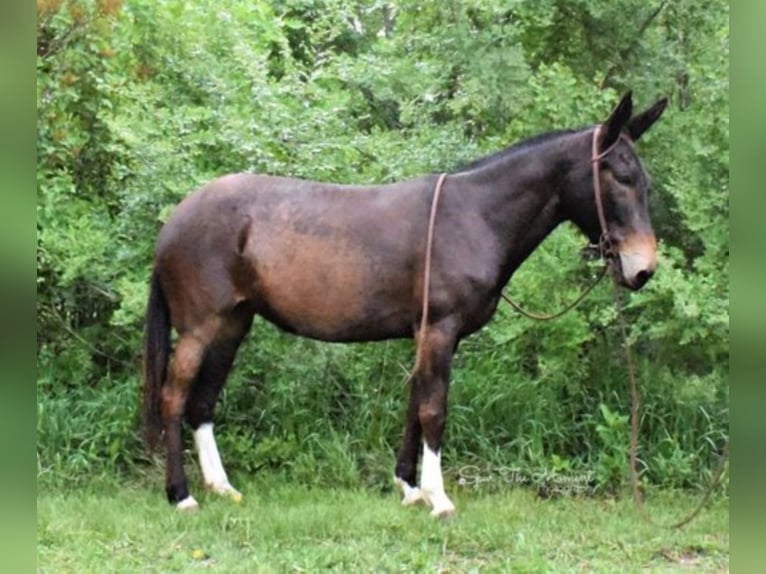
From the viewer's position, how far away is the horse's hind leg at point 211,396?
4855 millimetres

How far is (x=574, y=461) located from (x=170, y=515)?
235cm

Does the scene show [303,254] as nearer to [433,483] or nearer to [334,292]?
[334,292]

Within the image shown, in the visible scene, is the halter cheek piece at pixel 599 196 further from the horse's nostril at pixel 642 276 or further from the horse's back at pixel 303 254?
the horse's back at pixel 303 254

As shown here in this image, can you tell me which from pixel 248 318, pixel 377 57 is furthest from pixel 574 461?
pixel 377 57

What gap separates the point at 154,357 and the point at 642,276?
2554mm

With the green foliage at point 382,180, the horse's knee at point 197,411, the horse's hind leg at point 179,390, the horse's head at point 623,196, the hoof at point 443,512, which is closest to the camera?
the horse's head at point 623,196

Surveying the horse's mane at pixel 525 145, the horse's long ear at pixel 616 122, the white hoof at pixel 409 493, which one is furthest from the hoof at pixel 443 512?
the horse's long ear at pixel 616 122

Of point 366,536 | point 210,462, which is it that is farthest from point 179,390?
point 366,536

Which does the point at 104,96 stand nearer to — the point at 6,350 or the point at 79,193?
the point at 79,193

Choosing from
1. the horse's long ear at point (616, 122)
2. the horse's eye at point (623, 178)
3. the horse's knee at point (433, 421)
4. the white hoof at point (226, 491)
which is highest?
the horse's long ear at point (616, 122)

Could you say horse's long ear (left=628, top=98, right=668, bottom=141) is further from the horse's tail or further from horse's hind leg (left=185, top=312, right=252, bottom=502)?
the horse's tail

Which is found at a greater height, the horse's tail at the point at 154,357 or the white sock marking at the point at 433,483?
the horse's tail at the point at 154,357

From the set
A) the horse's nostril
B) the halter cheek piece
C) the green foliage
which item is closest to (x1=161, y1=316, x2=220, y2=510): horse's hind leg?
the green foliage

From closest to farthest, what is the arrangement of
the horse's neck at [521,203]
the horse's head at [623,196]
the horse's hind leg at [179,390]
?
the horse's head at [623,196], the horse's neck at [521,203], the horse's hind leg at [179,390]
